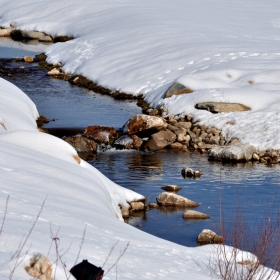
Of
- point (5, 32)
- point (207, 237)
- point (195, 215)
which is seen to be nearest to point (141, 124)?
point (195, 215)

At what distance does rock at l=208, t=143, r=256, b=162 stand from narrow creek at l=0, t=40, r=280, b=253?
291 mm

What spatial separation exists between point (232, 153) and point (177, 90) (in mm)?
5994

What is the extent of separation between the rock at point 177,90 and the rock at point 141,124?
345 cm

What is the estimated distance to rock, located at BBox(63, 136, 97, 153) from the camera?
17.1 meters

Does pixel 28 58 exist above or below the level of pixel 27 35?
above

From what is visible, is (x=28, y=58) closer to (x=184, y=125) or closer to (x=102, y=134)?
(x=184, y=125)

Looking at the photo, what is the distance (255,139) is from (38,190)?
10.3 meters

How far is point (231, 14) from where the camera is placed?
40000 mm

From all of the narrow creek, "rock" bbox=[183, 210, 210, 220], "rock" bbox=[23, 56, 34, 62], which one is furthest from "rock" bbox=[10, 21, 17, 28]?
"rock" bbox=[183, 210, 210, 220]

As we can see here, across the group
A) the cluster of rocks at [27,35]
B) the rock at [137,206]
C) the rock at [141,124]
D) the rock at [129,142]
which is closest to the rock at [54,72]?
the cluster of rocks at [27,35]

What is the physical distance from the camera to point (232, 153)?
54.0 ft

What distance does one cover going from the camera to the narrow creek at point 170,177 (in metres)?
11.4

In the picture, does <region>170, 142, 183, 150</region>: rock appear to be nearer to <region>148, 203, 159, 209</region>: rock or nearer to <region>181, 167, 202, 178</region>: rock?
<region>181, 167, 202, 178</region>: rock

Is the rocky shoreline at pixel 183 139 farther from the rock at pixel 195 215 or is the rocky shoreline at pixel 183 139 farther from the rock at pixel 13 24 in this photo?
the rock at pixel 13 24
